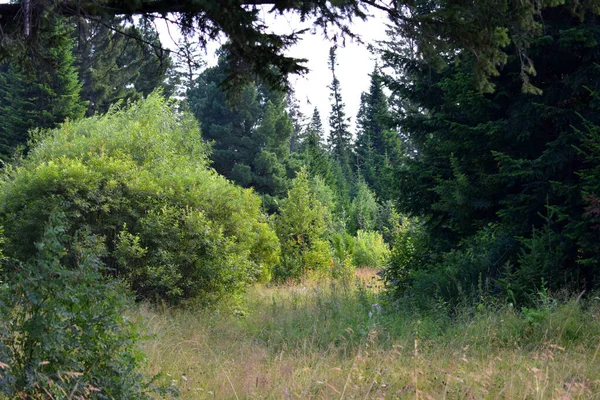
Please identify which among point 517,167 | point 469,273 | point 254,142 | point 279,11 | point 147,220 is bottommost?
point 469,273

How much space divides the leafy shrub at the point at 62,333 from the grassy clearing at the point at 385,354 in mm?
452

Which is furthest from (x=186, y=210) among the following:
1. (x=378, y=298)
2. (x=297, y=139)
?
(x=297, y=139)

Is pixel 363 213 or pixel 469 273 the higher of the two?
pixel 469 273

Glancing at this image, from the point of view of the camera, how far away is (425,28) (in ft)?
16.0

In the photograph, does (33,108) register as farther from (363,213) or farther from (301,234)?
(363,213)

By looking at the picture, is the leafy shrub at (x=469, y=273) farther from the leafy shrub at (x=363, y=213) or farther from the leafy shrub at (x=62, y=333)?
the leafy shrub at (x=363, y=213)

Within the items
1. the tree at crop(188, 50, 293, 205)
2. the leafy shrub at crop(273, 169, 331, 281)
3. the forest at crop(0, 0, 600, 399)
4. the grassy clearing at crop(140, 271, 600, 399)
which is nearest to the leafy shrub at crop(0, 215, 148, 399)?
the forest at crop(0, 0, 600, 399)

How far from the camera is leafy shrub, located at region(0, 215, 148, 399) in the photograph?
10.1 ft

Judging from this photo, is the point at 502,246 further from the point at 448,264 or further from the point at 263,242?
the point at 263,242

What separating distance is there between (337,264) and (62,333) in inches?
652

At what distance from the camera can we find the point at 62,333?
10.3 ft

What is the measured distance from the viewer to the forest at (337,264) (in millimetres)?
3447

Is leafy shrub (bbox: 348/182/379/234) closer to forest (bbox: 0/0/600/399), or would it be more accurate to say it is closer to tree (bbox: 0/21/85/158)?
forest (bbox: 0/0/600/399)

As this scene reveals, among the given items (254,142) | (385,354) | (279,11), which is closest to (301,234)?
(254,142)
